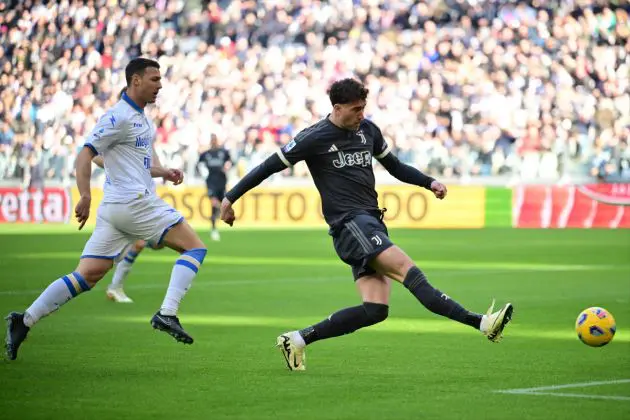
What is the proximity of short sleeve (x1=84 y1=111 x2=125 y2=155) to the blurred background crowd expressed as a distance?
78.1 ft

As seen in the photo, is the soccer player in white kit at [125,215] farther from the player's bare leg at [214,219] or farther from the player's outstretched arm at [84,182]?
the player's bare leg at [214,219]

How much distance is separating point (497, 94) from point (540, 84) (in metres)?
1.41

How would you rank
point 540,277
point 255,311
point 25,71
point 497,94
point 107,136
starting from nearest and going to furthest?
point 107,136 → point 255,311 → point 540,277 → point 497,94 → point 25,71

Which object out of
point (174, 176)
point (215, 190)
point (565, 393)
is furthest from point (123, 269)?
point (215, 190)

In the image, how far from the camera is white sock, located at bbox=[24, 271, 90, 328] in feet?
31.1

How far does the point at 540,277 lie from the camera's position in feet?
60.0

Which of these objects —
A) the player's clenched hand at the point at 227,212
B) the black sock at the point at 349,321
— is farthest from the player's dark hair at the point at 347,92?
the black sock at the point at 349,321

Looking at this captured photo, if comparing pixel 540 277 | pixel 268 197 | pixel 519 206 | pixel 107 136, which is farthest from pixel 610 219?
pixel 107 136

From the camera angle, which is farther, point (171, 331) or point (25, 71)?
point (25, 71)

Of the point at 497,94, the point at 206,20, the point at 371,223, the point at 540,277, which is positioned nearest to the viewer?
the point at 371,223

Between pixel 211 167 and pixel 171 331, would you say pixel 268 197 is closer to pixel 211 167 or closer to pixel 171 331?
pixel 211 167

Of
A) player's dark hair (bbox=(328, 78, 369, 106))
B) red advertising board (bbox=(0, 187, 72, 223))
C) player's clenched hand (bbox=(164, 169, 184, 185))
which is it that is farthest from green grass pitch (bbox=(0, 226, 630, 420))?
red advertising board (bbox=(0, 187, 72, 223))

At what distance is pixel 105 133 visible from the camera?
972 cm

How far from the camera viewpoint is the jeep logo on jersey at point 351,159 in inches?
354
